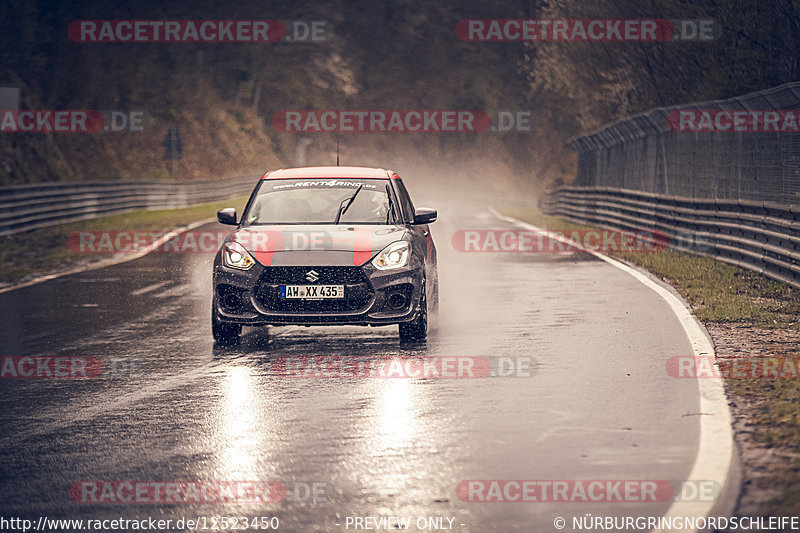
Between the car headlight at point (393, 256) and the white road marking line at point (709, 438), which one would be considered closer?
the white road marking line at point (709, 438)

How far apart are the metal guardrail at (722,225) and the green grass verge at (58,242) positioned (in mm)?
10432

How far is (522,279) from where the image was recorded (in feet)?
56.5

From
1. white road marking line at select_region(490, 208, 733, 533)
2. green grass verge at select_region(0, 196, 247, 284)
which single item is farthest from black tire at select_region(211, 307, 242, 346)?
green grass verge at select_region(0, 196, 247, 284)

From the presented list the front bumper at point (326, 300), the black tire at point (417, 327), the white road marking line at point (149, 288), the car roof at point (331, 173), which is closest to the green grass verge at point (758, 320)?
the black tire at point (417, 327)

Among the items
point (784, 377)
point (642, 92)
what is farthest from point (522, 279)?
point (642, 92)

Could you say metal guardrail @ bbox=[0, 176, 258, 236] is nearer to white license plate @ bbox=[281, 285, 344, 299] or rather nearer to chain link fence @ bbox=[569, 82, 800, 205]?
chain link fence @ bbox=[569, 82, 800, 205]

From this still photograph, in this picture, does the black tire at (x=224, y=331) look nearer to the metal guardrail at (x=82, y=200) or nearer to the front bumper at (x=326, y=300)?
the front bumper at (x=326, y=300)

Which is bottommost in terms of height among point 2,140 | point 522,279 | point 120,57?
point 522,279

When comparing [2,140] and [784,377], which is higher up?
[2,140]

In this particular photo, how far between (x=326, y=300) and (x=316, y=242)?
0.61m

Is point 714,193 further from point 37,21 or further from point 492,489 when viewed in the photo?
point 37,21

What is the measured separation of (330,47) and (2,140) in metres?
46.8

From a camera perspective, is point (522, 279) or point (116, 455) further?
point (522, 279)

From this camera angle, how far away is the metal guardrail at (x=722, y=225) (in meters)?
14.9
